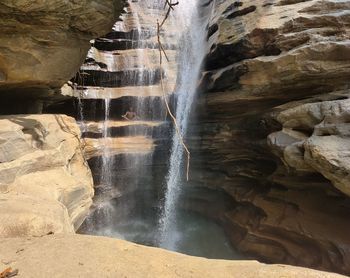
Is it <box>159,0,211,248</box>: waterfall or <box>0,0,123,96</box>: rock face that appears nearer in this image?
<box>0,0,123,96</box>: rock face

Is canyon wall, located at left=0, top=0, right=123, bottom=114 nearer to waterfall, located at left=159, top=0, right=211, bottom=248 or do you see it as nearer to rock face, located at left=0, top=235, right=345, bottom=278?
rock face, located at left=0, top=235, right=345, bottom=278

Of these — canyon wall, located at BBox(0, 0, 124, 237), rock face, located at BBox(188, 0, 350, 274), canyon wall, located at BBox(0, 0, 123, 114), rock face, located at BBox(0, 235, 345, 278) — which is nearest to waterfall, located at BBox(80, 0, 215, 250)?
rock face, located at BBox(188, 0, 350, 274)

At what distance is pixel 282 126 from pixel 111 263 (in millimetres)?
5391

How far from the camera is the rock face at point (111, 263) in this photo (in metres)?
2.05

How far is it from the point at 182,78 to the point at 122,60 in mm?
1898

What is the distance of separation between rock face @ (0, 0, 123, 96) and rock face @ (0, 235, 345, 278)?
365 centimetres

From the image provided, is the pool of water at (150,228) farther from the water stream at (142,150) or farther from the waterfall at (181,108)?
the waterfall at (181,108)

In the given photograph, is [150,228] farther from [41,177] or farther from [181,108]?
[41,177]

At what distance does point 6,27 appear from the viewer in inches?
194

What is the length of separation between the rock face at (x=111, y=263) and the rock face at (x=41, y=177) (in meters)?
0.58

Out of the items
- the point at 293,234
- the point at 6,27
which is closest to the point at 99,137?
the point at 6,27

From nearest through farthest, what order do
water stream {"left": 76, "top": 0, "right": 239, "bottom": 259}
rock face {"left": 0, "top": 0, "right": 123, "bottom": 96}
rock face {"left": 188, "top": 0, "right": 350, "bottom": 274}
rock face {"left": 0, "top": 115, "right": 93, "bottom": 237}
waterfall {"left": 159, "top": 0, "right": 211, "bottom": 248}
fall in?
1. rock face {"left": 0, "top": 115, "right": 93, "bottom": 237}
2. rock face {"left": 0, "top": 0, "right": 123, "bottom": 96}
3. rock face {"left": 188, "top": 0, "right": 350, "bottom": 274}
4. water stream {"left": 76, "top": 0, "right": 239, "bottom": 259}
5. waterfall {"left": 159, "top": 0, "right": 211, "bottom": 248}

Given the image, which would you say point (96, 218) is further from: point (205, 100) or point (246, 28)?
point (246, 28)

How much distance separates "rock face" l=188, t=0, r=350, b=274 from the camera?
233 inches
